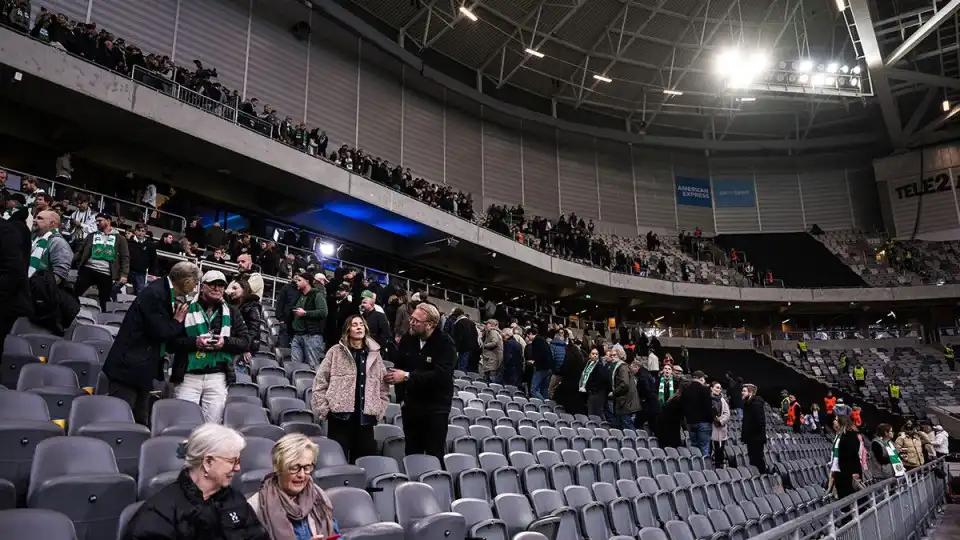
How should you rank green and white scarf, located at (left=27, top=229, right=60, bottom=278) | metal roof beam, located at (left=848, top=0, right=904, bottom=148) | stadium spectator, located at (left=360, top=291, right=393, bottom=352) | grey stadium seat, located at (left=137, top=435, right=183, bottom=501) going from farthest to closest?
metal roof beam, located at (left=848, top=0, right=904, bottom=148)
stadium spectator, located at (left=360, top=291, right=393, bottom=352)
green and white scarf, located at (left=27, top=229, right=60, bottom=278)
grey stadium seat, located at (left=137, top=435, right=183, bottom=501)

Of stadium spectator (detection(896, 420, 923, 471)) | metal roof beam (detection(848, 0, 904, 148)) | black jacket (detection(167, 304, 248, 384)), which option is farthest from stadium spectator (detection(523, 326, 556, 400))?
metal roof beam (detection(848, 0, 904, 148))

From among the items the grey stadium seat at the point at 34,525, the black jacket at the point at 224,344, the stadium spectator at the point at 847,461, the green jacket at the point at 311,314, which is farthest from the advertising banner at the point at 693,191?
the grey stadium seat at the point at 34,525

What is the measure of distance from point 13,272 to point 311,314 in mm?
3075

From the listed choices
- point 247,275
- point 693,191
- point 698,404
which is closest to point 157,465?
point 247,275

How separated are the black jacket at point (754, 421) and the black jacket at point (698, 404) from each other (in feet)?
2.33

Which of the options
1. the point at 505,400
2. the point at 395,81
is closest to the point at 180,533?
the point at 505,400

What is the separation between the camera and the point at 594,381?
890 cm

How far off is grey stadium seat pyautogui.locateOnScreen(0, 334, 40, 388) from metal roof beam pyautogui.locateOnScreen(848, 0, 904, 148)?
67.2 feet

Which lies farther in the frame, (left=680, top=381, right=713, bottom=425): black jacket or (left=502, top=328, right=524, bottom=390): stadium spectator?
(left=502, top=328, right=524, bottom=390): stadium spectator

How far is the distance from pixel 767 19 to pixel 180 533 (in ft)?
82.2

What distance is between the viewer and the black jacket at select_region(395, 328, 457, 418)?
4.31 meters

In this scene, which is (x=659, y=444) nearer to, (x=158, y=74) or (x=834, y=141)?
(x=158, y=74)

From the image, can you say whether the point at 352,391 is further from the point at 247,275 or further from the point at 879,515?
the point at 879,515

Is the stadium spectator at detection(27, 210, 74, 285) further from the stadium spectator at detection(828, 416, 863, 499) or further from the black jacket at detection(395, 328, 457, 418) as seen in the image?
the stadium spectator at detection(828, 416, 863, 499)
